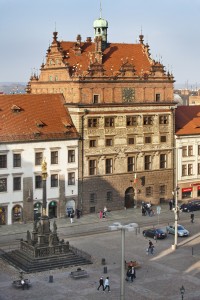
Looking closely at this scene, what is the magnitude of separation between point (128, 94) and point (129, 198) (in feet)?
48.3

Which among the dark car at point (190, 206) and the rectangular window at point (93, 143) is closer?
the rectangular window at point (93, 143)

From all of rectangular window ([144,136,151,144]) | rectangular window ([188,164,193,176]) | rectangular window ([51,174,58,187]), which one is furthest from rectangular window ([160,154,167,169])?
rectangular window ([51,174,58,187])

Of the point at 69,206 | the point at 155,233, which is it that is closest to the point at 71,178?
the point at 69,206

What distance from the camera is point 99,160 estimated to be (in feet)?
293

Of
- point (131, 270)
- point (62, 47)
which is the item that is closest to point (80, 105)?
point (62, 47)

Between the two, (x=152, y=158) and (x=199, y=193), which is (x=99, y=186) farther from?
(x=199, y=193)

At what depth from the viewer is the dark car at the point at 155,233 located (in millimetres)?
74438

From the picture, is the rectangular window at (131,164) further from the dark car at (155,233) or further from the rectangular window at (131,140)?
the dark car at (155,233)

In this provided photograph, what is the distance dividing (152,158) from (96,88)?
13.6m

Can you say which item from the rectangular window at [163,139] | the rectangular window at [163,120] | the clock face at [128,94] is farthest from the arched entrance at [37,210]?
the rectangular window at [163,120]

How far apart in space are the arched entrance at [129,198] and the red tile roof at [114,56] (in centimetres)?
1666

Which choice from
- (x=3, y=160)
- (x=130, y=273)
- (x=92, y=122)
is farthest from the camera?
(x=92, y=122)

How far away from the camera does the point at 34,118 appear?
85.2 m

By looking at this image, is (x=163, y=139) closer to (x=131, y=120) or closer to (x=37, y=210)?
(x=131, y=120)
